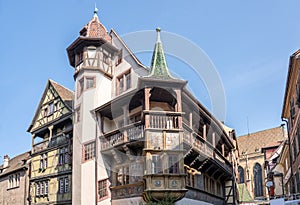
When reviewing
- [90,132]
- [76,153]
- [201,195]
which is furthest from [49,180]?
[201,195]

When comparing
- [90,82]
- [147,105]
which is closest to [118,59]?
[90,82]

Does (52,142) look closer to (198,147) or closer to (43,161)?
(43,161)

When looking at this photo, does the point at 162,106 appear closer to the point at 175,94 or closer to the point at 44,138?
the point at 175,94

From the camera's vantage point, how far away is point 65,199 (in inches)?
1097

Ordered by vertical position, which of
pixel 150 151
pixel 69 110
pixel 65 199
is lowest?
pixel 65 199

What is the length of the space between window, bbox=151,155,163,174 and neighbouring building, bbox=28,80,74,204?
9.97 m

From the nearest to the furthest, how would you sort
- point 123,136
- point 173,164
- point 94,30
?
1. point 173,164
2. point 123,136
3. point 94,30

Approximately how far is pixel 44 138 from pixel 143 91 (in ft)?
48.3

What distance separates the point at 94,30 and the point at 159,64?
8391 millimetres

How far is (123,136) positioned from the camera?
21531 mm

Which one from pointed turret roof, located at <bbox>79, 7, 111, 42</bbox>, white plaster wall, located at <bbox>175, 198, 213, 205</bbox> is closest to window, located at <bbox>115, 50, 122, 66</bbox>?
pointed turret roof, located at <bbox>79, 7, 111, 42</bbox>

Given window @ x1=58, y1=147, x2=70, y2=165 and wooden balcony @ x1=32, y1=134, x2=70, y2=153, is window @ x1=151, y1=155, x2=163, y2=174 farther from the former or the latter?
wooden balcony @ x1=32, y1=134, x2=70, y2=153

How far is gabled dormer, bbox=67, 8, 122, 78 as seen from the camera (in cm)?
2700

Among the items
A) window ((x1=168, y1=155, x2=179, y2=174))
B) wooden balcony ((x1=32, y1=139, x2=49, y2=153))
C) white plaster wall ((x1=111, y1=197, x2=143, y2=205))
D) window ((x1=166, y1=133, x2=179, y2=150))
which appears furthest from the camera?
wooden balcony ((x1=32, y1=139, x2=49, y2=153))
